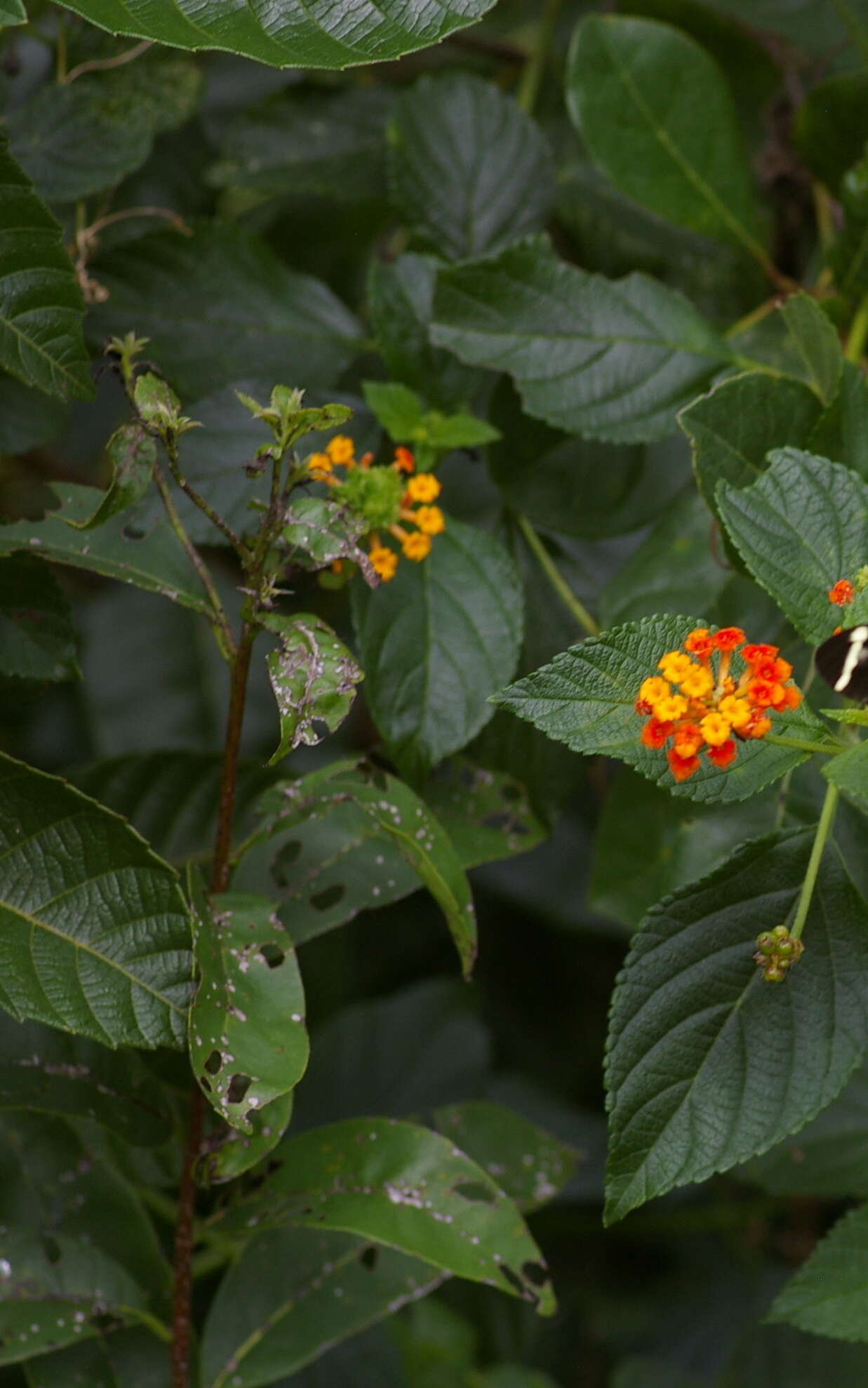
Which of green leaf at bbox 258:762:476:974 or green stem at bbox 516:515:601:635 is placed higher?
green stem at bbox 516:515:601:635

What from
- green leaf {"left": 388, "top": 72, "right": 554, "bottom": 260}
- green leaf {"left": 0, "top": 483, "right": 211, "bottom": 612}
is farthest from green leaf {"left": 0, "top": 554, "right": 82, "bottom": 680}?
green leaf {"left": 388, "top": 72, "right": 554, "bottom": 260}

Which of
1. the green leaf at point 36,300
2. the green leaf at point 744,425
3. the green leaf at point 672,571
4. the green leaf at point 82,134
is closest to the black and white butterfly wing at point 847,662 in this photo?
the green leaf at point 744,425

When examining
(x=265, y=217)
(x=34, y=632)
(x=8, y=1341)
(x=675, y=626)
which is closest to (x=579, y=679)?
(x=675, y=626)

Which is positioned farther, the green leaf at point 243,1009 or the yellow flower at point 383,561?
the yellow flower at point 383,561

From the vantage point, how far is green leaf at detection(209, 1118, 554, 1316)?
74 cm

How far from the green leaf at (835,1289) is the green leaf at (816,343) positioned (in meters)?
0.57

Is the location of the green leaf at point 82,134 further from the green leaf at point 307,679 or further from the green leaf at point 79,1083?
the green leaf at point 79,1083

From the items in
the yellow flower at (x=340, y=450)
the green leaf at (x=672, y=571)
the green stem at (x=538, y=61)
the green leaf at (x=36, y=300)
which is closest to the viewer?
the green leaf at (x=36, y=300)

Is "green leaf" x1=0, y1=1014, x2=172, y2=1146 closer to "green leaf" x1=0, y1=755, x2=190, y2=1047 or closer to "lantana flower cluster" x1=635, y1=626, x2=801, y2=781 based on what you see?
"green leaf" x1=0, y1=755, x2=190, y2=1047

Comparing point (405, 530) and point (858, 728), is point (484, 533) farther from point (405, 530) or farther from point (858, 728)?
point (858, 728)

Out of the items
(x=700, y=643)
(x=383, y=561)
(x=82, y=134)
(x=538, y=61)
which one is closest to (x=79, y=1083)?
(x=383, y=561)

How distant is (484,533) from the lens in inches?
35.1

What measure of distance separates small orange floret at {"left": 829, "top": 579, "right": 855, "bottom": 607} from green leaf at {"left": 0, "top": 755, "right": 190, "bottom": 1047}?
1.37 ft

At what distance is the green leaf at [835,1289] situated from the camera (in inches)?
29.5
